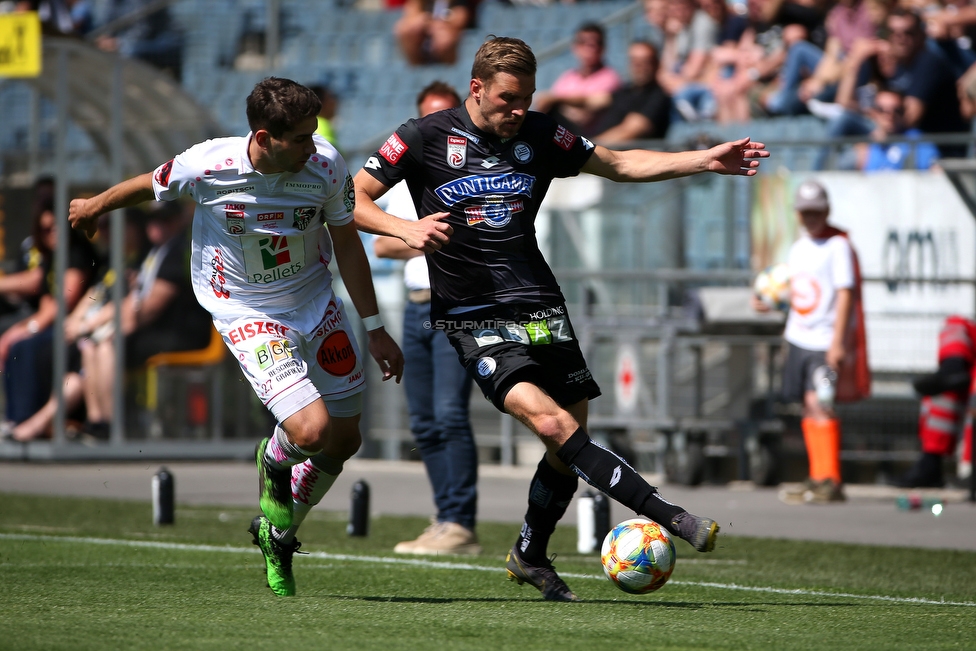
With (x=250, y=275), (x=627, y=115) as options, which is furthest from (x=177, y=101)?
(x=250, y=275)

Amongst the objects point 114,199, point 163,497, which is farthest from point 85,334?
point 114,199

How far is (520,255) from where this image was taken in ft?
20.1

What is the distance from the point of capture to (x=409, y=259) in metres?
8.26

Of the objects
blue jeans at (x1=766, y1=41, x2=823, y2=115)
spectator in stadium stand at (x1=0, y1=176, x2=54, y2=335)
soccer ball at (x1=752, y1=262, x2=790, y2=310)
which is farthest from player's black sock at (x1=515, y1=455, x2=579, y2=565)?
blue jeans at (x1=766, y1=41, x2=823, y2=115)

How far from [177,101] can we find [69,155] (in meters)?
2.80

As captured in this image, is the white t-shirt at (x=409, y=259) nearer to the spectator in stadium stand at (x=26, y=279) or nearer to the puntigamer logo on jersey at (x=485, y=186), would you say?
the puntigamer logo on jersey at (x=485, y=186)

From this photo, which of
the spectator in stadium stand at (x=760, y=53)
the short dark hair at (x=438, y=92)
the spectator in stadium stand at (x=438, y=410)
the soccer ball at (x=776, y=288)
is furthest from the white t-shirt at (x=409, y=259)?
the spectator in stadium stand at (x=760, y=53)

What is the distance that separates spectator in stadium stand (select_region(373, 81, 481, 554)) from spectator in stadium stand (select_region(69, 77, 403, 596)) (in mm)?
1910

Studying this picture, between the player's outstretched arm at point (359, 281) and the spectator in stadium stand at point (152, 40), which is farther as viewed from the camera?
the spectator in stadium stand at point (152, 40)

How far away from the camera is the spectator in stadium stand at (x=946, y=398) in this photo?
38.8 feet

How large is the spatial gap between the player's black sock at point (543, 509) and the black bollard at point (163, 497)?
3.99 meters

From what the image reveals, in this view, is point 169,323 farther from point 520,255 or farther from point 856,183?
point 520,255

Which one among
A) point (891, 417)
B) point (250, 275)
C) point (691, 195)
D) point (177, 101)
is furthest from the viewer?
point (177, 101)

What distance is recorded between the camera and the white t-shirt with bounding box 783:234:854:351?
11.5 m
